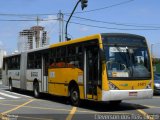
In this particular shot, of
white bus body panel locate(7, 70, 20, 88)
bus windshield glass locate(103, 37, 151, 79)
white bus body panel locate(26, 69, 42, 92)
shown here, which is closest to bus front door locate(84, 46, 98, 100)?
bus windshield glass locate(103, 37, 151, 79)

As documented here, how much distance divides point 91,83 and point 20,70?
11401 millimetres

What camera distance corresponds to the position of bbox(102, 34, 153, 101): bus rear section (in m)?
15.3

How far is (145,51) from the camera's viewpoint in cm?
1644

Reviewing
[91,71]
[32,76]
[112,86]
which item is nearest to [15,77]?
[32,76]

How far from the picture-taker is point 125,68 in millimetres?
15641

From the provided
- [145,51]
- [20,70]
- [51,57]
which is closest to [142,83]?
[145,51]

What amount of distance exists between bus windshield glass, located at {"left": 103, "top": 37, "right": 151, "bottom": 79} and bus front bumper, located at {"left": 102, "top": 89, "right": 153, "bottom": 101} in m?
0.54

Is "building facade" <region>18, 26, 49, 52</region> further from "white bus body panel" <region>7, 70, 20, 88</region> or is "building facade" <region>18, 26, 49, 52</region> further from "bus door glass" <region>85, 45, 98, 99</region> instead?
A: "bus door glass" <region>85, 45, 98, 99</region>

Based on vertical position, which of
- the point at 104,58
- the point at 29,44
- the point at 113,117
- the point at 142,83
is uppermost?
the point at 29,44

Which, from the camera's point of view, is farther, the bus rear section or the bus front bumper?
the bus rear section

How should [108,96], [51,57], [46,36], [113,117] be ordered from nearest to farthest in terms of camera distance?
[113,117]
[108,96]
[51,57]
[46,36]

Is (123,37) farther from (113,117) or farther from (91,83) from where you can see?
(113,117)

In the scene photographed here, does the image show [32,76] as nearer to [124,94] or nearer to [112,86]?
[112,86]

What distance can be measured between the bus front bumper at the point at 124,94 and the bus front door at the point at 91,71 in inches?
31.5
